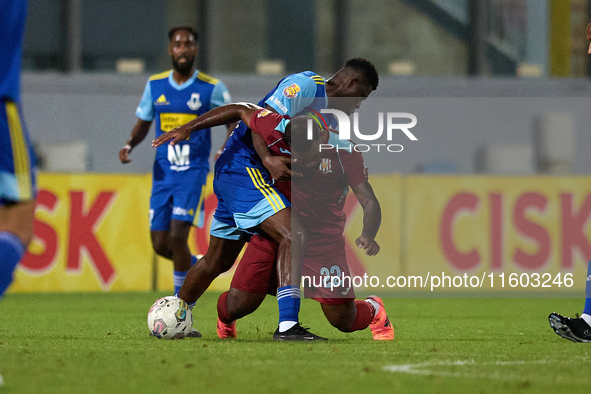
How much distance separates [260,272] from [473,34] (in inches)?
471

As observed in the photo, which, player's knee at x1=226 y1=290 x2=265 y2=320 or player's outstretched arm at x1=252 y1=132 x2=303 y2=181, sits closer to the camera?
player's outstretched arm at x1=252 y1=132 x2=303 y2=181

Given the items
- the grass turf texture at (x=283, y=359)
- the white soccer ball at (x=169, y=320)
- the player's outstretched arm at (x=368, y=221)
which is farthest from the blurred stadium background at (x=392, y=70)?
the white soccer ball at (x=169, y=320)

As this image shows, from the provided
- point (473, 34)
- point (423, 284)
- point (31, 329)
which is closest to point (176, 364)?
point (31, 329)

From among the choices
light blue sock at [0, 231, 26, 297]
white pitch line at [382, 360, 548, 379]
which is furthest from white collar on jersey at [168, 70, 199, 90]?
light blue sock at [0, 231, 26, 297]

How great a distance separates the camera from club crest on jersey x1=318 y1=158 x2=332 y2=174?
5500mm

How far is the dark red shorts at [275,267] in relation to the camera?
5344 mm

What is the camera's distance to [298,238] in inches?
202

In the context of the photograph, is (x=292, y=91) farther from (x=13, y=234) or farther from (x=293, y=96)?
(x=13, y=234)

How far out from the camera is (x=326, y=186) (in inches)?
220

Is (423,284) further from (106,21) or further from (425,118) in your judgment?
(106,21)

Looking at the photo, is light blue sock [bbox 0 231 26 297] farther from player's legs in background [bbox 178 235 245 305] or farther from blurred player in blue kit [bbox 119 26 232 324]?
blurred player in blue kit [bbox 119 26 232 324]

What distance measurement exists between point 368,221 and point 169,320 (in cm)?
135

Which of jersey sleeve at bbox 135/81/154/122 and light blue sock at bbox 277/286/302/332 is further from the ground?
jersey sleeve at bbox 135/81/154/122

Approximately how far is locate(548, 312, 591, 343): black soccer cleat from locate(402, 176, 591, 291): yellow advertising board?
5140 millimetres
